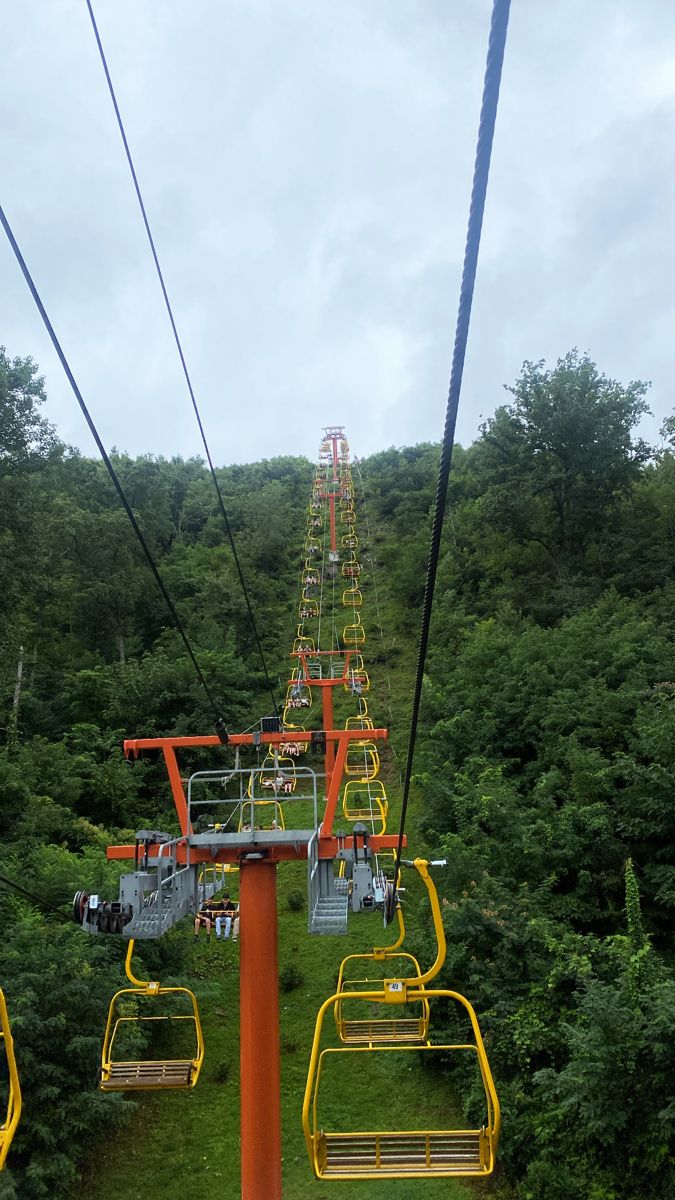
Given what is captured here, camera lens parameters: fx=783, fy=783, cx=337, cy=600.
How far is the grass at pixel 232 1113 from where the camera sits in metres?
8.23

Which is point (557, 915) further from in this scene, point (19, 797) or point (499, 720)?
point (19, 797)

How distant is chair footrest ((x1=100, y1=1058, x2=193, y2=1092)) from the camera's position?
6.27 meters

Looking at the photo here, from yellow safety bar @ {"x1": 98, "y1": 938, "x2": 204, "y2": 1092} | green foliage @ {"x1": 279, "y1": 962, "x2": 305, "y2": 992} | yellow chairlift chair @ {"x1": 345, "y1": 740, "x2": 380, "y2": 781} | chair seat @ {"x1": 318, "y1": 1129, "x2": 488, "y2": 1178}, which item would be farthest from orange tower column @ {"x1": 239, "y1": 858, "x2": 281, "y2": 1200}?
yellow chairlift chair @ {"x1": 345, "y1": 740, "x2": 380, "y2": 781}

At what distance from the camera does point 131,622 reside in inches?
987

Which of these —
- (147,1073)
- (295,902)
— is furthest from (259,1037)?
(295,902)

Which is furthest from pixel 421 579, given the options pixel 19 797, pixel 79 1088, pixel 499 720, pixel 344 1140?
pixel 344 1140

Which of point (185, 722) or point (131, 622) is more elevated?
point (131, 622)

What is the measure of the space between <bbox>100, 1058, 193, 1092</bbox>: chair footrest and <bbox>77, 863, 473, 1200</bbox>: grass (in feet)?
9.04

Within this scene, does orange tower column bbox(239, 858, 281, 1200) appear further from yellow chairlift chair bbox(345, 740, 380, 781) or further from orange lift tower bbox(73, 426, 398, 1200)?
yellow chairlift chair bbox(345, 740, 380, 781)

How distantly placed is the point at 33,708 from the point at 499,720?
469 inches

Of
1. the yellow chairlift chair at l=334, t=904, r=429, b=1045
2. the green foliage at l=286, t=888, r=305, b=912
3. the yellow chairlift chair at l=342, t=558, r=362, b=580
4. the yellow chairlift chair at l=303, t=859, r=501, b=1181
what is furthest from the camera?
the yellow chairlift chair at l=342, t=558, r=362, b=580

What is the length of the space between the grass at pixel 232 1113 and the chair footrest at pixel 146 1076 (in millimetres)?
2755

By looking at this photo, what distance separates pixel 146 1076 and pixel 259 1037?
3.56 ft

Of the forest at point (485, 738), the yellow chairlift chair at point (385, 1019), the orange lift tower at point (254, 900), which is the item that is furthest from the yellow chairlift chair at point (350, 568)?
the orange lift tower at point (254, 900)
